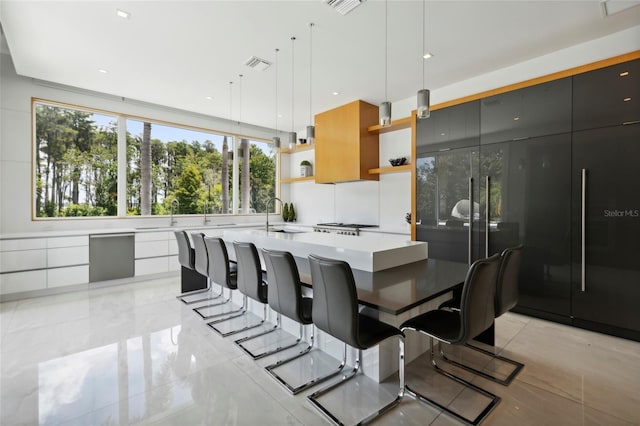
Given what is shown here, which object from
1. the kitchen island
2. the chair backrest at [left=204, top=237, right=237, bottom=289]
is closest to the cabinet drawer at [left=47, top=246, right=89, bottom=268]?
the chair backrest at [left=204, top=237, right=237, bottom=289]

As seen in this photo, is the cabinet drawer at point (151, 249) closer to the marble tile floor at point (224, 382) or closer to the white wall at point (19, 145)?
the white wall at point (19, 145)

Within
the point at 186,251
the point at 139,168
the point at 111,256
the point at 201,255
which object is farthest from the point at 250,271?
the point at 139,168

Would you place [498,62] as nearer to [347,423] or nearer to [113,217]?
[347,423]

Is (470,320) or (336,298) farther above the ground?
(336,298)

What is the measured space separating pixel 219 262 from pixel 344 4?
9.07 ft

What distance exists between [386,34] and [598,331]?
375 cm

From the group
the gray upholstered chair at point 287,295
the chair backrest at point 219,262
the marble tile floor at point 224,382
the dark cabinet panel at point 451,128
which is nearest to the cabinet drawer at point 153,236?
the marble tile floor at point 224,382

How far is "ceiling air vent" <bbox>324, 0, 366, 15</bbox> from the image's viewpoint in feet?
8.72

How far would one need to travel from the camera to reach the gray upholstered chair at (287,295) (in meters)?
2.17

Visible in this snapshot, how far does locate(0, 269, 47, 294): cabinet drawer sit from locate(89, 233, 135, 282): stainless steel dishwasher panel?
0.54 metres

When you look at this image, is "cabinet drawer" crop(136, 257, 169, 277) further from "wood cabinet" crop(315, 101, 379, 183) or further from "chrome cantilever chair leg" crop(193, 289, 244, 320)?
"wood cabinet" crop(315, 101, 379, 183)

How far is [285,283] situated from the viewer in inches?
88.0

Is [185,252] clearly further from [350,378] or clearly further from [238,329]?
[350,378]

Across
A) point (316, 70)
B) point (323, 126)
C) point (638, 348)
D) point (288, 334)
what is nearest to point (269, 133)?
point (323, 126)
